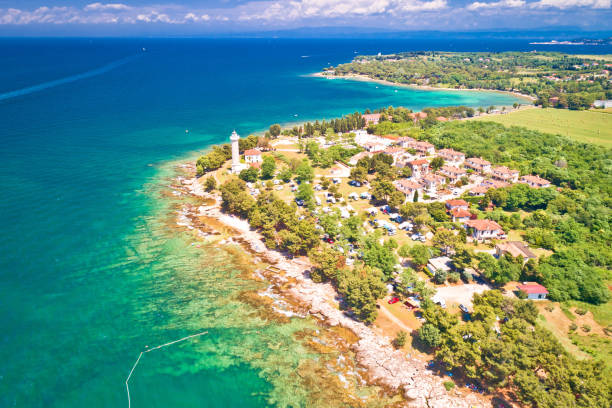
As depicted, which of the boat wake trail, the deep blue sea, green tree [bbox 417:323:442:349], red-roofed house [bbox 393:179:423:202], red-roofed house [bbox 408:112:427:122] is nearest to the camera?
the deep blue sea

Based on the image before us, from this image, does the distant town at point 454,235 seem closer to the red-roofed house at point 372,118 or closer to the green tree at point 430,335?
the green tree at point 430,335

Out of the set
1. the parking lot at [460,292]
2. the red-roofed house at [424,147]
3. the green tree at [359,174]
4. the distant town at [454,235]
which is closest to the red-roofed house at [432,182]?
the distant town at [454,235]

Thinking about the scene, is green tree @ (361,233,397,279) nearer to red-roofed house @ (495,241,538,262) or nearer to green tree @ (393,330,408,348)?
green tree @ (393,330,408,348)

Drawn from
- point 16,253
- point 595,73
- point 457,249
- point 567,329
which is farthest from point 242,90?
point 595,73

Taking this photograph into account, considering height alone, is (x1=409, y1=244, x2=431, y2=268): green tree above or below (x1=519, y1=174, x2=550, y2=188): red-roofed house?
below

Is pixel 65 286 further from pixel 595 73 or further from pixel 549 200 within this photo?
pixel 595 73

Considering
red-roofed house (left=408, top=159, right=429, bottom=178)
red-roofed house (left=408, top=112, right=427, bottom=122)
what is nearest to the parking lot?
red-roofed house (left=408, top=159, right=429, bottom=178)
